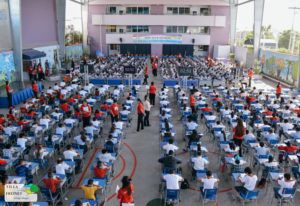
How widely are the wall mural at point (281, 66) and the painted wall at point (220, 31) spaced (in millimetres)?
15153

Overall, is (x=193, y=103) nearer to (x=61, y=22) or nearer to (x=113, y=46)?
(x=61, y=22)

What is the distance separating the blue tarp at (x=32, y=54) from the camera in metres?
26.5

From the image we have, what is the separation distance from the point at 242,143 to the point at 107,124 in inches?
279

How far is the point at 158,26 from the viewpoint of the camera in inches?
1847

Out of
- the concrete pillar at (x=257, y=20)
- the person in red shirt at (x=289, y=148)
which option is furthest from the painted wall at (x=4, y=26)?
the concrete pillar at (x=257, y=20)

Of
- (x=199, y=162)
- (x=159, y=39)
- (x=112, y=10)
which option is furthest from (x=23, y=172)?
(x=112, y=10)

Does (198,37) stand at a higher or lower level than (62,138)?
higher

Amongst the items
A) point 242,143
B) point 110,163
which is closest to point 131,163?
point 110,163

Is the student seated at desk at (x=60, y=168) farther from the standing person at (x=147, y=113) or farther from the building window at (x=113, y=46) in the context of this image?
the building window at (x=113, y=46)

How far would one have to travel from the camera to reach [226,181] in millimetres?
10453

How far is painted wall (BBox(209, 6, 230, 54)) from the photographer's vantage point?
154 ft

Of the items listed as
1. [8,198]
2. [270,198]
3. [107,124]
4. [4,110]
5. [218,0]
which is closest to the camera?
[8,198]

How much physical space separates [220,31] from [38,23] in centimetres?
2822

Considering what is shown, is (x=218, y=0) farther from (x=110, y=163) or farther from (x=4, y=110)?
(x=110, y=163)
